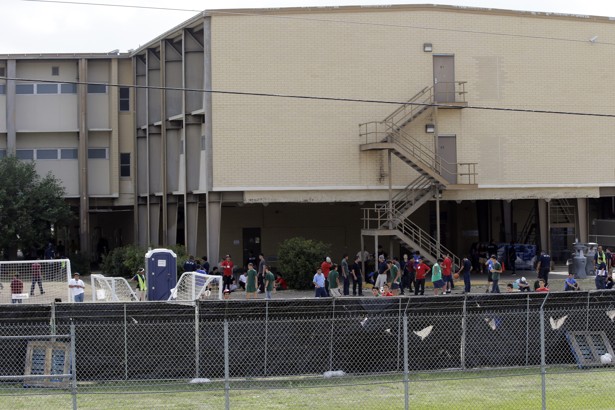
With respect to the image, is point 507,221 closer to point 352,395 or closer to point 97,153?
point 97,153

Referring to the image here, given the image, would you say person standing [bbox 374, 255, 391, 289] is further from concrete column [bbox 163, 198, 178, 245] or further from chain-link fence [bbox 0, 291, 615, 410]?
chain-link fence [bbox 0, 291, 615, 410]

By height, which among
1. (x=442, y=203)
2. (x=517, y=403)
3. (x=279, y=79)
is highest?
(x=279, y=79)

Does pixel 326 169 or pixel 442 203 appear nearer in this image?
pixel 326 169

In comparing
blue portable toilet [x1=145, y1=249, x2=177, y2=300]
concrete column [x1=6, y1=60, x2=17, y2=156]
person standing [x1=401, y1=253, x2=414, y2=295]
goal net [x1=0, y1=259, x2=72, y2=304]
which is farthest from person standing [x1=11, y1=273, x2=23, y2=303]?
concrete column [x1=6, y1=60, x2=17, y2=156]

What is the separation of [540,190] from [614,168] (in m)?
3.78

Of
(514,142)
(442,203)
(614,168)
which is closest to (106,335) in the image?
(514,142)

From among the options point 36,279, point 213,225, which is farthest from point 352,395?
point 213,225

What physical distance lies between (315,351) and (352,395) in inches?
62.3

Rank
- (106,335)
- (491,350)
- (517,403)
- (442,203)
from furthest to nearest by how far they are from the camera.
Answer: (442,203), (491,350), (106,335), (517,403)

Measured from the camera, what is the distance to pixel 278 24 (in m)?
41.9

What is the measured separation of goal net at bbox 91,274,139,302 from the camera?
1104 inches

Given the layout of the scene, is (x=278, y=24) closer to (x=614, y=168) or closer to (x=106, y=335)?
(x=614, y=168)

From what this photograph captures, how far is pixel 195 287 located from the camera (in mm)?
28672

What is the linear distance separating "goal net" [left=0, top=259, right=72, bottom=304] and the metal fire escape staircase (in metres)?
12.9
